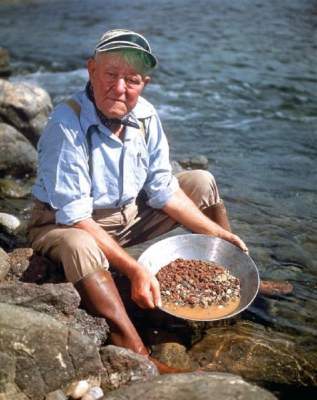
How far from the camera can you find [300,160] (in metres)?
8.50

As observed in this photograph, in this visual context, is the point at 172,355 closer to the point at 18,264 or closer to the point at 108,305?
the point at 108,305

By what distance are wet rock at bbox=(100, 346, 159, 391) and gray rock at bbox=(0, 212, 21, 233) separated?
2.57m

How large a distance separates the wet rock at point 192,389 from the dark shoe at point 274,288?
1619 millimetres

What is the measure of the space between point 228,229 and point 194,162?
326 cm

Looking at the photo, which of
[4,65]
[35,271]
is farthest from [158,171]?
[4,65]

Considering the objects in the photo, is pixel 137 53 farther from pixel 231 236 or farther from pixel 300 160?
pixel 300 160

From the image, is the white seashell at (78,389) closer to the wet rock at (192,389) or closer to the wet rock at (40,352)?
the wet rock at (40,352)

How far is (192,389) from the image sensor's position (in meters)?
3.37

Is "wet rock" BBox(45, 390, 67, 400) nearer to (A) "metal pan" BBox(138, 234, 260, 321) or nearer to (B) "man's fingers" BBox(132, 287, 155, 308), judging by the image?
(B) "man's fingers" BBox(132, 287, 155, 308)

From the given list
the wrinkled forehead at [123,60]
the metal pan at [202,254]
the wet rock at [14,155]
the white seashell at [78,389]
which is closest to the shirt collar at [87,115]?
the wrinkled forehead at [123,60]

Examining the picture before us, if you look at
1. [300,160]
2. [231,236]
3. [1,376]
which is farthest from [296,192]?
[1,376]

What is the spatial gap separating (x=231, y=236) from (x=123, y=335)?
1.24 m

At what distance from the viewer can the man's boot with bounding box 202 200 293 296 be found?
4965 mm

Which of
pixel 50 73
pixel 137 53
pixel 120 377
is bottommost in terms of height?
pixel 50 73
